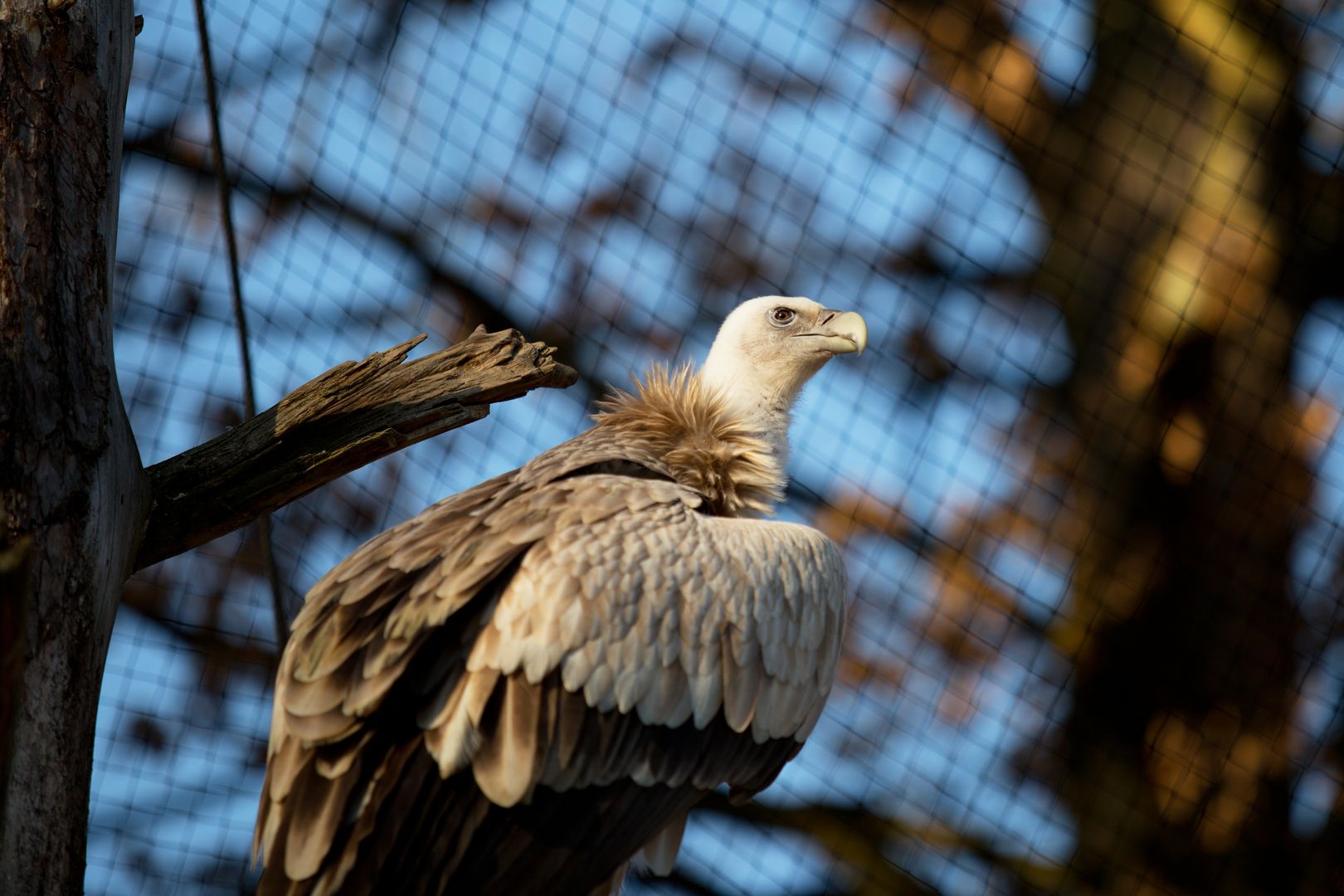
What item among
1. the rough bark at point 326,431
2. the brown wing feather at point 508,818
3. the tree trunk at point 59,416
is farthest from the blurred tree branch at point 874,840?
the tree trunk at point 59,416

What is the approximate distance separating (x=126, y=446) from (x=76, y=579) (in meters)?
0.32

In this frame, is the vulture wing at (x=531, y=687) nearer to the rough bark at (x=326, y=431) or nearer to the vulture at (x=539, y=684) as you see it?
the vulture at (x=539, y=684)

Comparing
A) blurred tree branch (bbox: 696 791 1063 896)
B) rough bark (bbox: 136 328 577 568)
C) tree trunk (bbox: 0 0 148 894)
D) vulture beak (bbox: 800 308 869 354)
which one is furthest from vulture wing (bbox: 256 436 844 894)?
blurred tree branch (bbox: 696 791 1063 896)

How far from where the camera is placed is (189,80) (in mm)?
8406

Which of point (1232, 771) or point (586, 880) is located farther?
point (1232, 771)

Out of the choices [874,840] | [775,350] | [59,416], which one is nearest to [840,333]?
[775,350]

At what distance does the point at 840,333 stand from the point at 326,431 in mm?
1749

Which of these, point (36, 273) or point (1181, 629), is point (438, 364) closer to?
point (36, 273)

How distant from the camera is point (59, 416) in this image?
2.70 m

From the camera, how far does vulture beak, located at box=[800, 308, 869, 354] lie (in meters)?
4.33

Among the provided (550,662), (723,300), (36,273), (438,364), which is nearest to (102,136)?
(36,273)

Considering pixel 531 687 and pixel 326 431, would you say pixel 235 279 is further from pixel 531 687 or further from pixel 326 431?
pixel 531 687

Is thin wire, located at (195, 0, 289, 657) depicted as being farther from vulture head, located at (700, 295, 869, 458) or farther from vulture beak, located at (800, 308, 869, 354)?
vulture beak, located at (800, 308, 869, 354)

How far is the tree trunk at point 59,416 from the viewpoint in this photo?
2.60 meters
